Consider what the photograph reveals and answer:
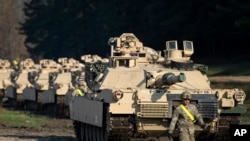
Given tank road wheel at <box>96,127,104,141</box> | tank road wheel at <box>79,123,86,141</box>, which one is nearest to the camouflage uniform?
tank road wheel at <box>96,127,104,141</box>

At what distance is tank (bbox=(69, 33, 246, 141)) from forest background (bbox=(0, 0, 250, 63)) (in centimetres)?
2896

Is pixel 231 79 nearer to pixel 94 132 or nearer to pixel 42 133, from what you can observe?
pixel 42 133

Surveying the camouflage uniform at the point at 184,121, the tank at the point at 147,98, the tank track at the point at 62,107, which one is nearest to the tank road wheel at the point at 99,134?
the tank at the point at 147,98

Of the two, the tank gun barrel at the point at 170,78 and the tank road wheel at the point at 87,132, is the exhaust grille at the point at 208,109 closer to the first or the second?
the tank gun barrel at the point at 170,78

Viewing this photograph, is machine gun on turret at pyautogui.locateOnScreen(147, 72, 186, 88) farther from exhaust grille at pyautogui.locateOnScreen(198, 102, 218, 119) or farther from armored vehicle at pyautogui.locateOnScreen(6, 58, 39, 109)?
armored vehicle at pyautogui.locateOnScreen(6, 58, 39, 109)

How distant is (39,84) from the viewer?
1892 inches

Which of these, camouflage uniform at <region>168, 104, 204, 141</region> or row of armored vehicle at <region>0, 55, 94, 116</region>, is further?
row of armored vehicle at <region>0, 55, 94, 116</region>

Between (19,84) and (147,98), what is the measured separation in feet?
96.9

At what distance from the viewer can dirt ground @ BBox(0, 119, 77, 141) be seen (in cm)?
2889

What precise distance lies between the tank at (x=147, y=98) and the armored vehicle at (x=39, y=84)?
64.1 feet

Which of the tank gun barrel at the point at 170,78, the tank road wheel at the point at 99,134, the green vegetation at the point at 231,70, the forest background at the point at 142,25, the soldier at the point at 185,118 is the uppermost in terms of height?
the forest background at the point at 142,25

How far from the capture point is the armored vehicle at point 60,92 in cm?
4303

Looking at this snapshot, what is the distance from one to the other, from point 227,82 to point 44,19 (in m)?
47.4

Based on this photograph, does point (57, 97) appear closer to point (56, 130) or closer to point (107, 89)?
point (56, 130)
